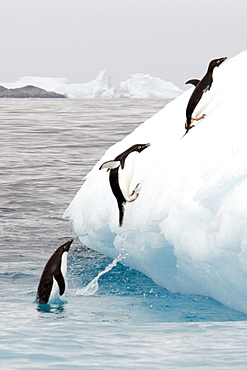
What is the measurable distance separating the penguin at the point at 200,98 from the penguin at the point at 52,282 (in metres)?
1.86

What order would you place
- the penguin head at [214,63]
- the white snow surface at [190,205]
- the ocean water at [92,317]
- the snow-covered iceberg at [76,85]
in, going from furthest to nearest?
1. the snow-covered iceberg at [76,85]
2. the penguin head at [214,63]
3. the white snow surface at [190,205]
4. the ocean water at [92,317]

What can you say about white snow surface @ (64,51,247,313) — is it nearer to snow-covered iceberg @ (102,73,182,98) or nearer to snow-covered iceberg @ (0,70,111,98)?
snow-covered iceberg @ (102,73,182,98)

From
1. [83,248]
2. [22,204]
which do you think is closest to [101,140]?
[22,204]

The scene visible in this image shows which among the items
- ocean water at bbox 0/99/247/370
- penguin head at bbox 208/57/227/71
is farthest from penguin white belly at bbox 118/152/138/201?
penguin head at bbox 208/57/227/71

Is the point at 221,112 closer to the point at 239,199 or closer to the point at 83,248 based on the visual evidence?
the point at 239,199

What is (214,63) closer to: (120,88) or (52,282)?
(52,282)

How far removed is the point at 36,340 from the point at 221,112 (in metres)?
2.98

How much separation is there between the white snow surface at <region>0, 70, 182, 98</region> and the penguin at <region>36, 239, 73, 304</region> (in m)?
57.9

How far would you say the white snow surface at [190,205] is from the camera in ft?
17.2

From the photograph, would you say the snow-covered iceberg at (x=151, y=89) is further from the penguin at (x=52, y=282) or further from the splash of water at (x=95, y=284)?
the penguin at (x=52, y=282)

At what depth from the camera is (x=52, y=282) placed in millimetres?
5961

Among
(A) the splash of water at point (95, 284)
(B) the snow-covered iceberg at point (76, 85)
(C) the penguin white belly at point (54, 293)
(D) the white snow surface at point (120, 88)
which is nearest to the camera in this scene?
A: (C) the penguin white belly at point (54, 293)

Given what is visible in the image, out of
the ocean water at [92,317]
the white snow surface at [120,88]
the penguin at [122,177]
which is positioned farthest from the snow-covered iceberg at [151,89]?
the penguin at [122,177]

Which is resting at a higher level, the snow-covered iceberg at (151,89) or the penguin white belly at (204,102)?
the penguin white belly at (204,102)
